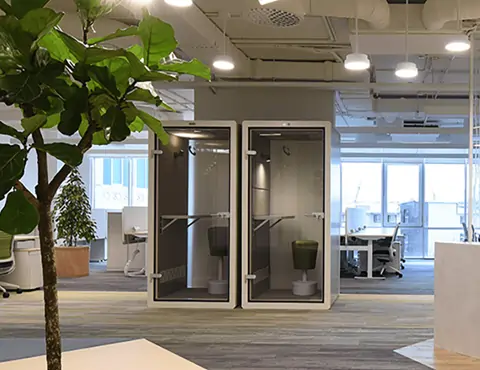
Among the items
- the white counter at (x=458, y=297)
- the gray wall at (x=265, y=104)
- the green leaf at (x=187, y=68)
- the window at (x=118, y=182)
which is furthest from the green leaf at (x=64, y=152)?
the window at (x=118, y=182)

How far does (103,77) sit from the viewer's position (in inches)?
36.5

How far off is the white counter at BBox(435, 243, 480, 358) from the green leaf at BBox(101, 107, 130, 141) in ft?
14.7

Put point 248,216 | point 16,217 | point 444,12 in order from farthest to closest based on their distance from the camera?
1. point 248,216
2. point 444,12
3. point 16,217

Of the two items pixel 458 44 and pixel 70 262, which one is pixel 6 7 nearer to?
pixel 458 44

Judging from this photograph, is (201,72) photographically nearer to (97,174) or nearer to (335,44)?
(335,44)

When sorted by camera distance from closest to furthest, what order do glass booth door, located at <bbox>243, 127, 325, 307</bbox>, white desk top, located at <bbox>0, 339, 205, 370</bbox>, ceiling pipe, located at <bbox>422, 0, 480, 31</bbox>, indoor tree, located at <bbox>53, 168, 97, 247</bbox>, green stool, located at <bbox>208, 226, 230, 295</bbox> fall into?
white desk top, located at <bbox>0, 339, 205, 370</bbox>
ceiling pipe, located at <bbox>422, 0, 480, 31</bbox>
glass booth door, located at <bbox>243, 127, 325, 307</bbox>
green stool, located at <bbox>208, 226, 230, 295</bbox>
indoor tree, located at <bbox>53, 168, 97, 247</bbox>

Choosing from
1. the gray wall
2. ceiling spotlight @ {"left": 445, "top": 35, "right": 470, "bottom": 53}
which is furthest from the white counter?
the gray wall

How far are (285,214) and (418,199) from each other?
9.15 meters

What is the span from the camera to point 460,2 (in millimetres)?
5598

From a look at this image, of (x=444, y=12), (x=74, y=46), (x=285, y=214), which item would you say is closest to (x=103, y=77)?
(x=74, y=46)

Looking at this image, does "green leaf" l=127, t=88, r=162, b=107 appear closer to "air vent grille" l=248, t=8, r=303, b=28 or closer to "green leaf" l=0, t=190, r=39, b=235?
"green leaf" l=0, t=190, r=39, b=235

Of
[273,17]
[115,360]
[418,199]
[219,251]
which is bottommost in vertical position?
[219,251]

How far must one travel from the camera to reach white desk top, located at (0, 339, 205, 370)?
1.54 m

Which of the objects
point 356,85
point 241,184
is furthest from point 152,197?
point 356,85
